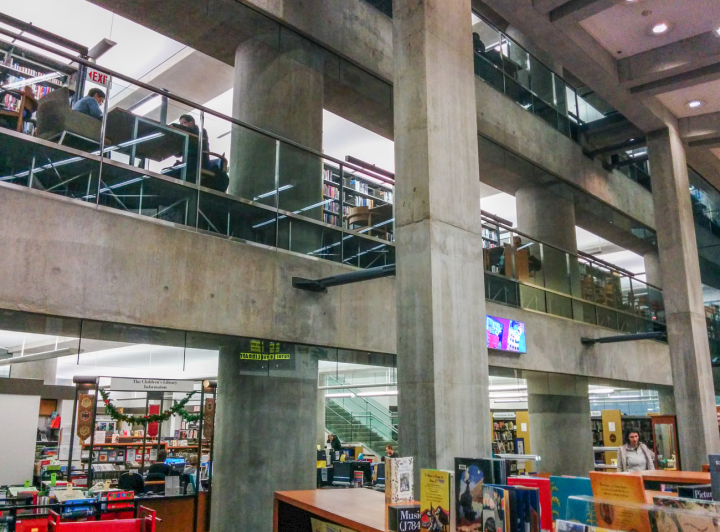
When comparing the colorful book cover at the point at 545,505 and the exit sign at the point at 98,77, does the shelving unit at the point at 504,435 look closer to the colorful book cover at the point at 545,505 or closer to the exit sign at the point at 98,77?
the colorful book cover at the point at 545,505

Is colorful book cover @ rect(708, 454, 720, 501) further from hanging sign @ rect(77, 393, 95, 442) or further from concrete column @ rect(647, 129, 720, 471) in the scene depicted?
hanging sign @ rect(77, 393, 95, 442)

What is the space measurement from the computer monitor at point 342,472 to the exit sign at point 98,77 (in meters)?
8.32

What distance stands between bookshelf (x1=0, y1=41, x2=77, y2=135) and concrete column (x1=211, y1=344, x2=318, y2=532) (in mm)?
2834

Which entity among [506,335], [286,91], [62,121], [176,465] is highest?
[286,91]

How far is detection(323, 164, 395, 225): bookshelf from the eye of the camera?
6473 mm

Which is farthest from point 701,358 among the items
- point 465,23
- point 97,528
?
point 97,528

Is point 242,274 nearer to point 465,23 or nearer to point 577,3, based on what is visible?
point 465,23

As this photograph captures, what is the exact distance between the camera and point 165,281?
16.4ft

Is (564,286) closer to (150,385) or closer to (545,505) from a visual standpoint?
(150,385)

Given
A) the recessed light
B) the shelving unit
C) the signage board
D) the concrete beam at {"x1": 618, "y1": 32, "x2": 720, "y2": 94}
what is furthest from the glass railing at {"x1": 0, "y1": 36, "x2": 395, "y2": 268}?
the shelving unit

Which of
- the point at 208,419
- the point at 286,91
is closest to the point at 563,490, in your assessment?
the point at 286,91

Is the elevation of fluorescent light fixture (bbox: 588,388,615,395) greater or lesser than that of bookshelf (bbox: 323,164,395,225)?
lesser

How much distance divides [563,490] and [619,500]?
1.78 ft

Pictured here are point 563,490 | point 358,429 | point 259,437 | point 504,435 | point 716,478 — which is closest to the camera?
point 563,490
